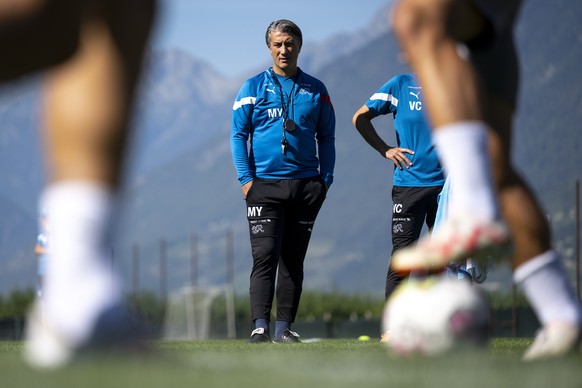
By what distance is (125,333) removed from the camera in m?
2.90

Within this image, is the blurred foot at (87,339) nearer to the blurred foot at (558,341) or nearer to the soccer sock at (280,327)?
the blurred foot at (558,341)

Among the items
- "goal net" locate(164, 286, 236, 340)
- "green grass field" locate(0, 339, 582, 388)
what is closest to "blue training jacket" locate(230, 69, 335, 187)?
"green grass field" locate(0, 339, 582, 388)

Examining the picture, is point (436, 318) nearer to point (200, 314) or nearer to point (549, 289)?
point (549, 289)

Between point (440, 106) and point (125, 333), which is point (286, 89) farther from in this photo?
point (125, 333)

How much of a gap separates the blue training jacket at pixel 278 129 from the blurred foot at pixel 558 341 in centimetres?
607

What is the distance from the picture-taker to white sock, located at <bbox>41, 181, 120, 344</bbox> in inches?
111

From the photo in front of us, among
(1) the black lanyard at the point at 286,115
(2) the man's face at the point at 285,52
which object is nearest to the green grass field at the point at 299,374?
(1) the black lanyard at the point at 286,115

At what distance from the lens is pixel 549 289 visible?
3.97m

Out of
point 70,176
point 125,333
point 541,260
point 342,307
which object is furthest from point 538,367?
point 342,307

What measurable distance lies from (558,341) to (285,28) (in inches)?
265

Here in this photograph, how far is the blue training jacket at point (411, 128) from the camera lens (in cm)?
1004

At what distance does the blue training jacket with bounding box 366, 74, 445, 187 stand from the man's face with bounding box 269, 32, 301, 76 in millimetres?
764

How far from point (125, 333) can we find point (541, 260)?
64.9 inches

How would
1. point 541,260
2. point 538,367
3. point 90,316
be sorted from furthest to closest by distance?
point 541,260 < point 538,367 < point 90,316
